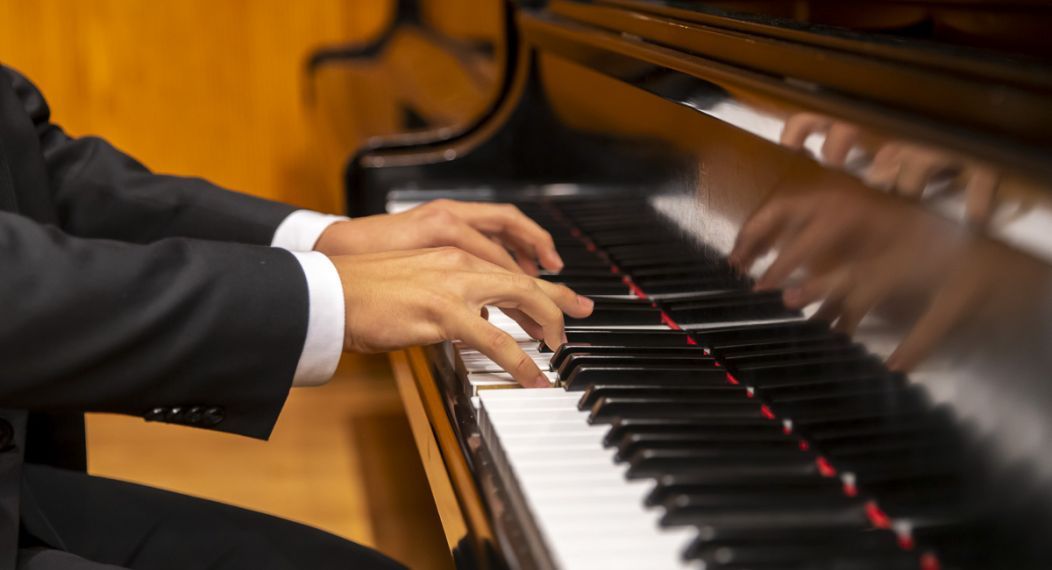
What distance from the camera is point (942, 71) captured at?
0.76 meters

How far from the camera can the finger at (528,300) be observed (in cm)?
98

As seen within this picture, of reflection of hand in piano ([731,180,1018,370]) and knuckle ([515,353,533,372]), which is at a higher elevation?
knuckle ([515,353,533,372])

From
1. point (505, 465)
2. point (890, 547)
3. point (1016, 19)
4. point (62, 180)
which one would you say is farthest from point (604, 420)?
point (62, 180)

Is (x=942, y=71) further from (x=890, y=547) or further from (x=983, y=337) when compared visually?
(x=890, y=547)

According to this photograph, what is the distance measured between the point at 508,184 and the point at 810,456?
3.41 ft

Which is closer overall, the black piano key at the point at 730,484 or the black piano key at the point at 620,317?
the black piano key at the point at 730,484

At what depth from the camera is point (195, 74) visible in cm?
368

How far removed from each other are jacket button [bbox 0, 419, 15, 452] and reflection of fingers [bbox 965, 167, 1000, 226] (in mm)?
847

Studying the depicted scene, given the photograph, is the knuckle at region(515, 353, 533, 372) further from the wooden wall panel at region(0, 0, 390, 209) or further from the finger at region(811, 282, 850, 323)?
the wooden wall panel at region(0, 0, 390, 209)

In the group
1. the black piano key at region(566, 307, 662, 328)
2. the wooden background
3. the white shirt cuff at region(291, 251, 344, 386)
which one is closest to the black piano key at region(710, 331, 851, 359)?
the black piano key at region(566, 307, 662, 328)

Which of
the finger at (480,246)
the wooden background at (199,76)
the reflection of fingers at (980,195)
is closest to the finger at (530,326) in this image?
the finger at (480,246)

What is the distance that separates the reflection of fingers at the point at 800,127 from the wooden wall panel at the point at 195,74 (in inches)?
108

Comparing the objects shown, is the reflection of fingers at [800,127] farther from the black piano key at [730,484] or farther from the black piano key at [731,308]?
the black piano key at [730,484]

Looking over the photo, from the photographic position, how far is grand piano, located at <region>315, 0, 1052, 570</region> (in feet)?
2.19
